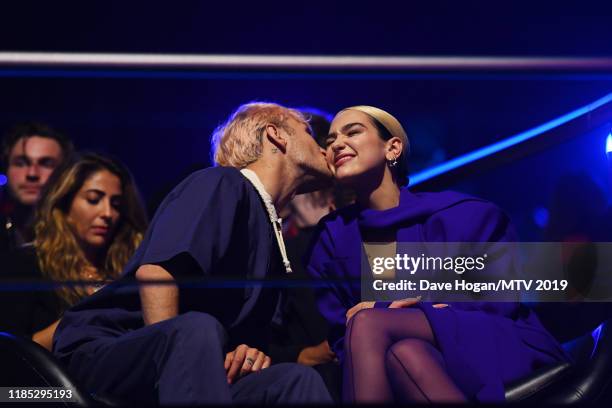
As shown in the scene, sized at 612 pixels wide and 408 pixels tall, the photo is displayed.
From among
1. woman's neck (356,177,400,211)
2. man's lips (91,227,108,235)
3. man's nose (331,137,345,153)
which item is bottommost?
man's lips (91,227,108,235)

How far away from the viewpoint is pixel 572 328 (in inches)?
112

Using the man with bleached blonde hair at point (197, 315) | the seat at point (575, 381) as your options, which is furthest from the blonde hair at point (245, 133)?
the seat at point (575, 381)

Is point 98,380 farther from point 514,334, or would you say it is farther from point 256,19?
point 256,19

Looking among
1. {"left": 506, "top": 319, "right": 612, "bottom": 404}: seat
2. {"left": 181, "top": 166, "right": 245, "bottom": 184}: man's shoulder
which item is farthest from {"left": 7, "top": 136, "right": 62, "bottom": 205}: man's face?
{"left": 506, "top": 319, "right": 612, "bottom": 404}: seat

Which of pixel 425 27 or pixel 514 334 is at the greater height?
pixel 425 27

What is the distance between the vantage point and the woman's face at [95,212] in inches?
127

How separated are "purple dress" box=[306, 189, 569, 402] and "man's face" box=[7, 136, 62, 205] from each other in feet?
3.48

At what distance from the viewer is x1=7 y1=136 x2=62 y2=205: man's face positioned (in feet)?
11.5

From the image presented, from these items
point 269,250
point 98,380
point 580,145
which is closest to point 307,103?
point 580,145

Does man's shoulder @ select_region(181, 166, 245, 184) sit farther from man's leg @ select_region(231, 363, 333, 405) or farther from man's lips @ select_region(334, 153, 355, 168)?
man's leg @ select_region(231, 363, 333, 405)

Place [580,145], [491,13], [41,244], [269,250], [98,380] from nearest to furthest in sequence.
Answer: [98,380]
[269,250]
[41,244]
[491,13]
[580,145]

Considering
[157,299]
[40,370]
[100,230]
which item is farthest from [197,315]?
[100,230]

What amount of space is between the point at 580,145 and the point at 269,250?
2698 mm

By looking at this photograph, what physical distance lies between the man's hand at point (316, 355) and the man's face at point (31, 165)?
1076 mm
